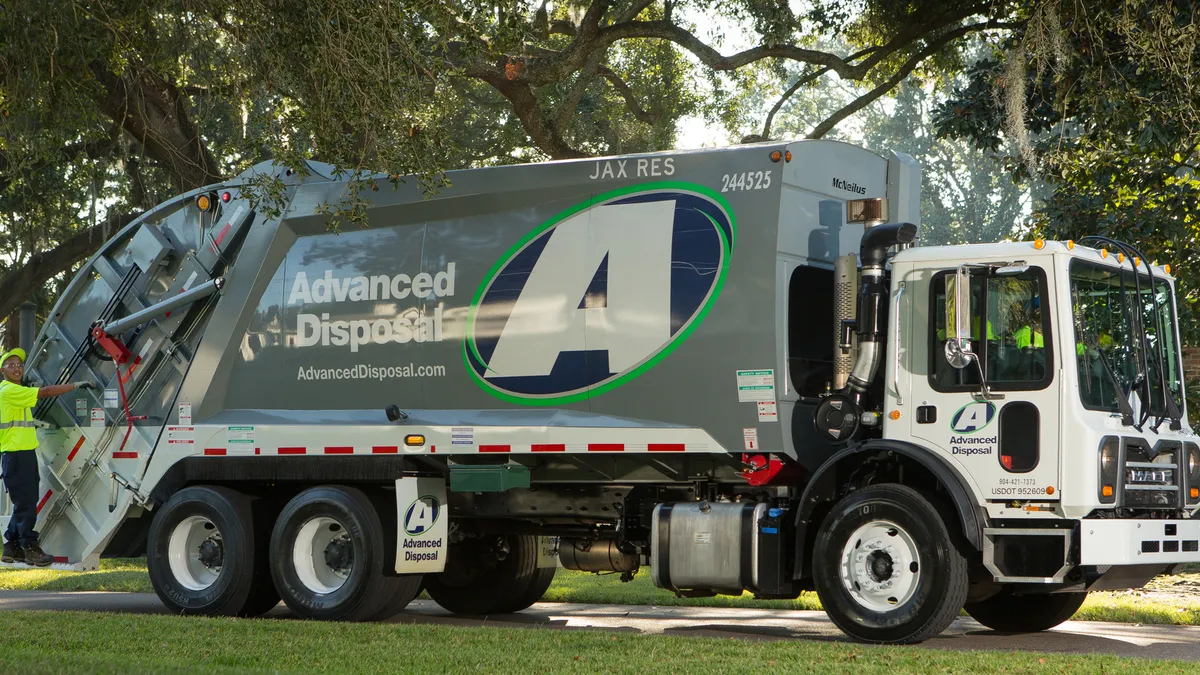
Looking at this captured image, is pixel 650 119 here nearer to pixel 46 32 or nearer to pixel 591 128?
pixel 591 128

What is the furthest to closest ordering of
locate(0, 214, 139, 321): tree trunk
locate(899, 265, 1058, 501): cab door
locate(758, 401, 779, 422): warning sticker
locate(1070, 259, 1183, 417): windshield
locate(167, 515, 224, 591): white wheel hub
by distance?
locate(0, 214, 139, 321): tree trunk, locate(167, 515, 224, 591): white wheel hub, locate(758, 401, 779, 422): warning sticker, locate(1070, 259, 1183, 417): windshield, locate(899, 265, 1058, 501): cab door

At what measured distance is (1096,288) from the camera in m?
9.39

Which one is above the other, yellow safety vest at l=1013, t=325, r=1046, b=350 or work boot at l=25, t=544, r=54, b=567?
yellow safety vest at l=1013, t=325, r=1046, b=350

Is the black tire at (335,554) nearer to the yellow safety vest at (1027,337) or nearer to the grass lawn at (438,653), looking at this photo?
the grass lawn at (438,653)

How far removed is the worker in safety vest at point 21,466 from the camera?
12.5 m

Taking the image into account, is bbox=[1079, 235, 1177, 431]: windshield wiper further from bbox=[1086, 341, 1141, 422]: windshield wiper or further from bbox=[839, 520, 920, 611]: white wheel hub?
bbox=[839, 520, 920, 611]: white wheel hub

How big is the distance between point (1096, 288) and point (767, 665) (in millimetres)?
3436

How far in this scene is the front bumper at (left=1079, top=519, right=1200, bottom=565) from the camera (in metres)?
8.77

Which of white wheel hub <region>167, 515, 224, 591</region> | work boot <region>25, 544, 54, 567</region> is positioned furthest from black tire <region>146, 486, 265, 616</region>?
work boot <region>25, 544, 54, 567</region>

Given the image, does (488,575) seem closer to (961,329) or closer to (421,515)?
(421,515)

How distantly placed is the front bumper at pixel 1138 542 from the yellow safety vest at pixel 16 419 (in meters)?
8.80

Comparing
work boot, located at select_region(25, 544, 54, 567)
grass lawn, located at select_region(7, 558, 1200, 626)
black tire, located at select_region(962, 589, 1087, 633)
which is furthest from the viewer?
work boot, located at select_region(25, 544, 54, 567)

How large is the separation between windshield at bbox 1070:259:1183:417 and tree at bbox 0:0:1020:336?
14.1ft

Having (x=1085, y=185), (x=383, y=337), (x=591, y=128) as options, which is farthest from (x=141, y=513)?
(x=591, y=128)
